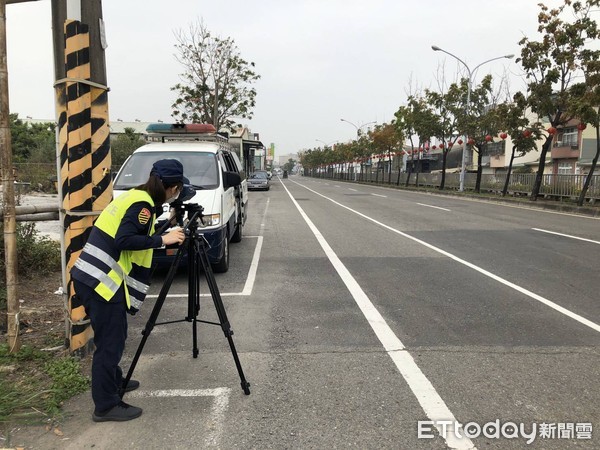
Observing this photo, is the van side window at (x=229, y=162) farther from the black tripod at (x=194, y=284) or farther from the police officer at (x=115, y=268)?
the police officer at (x=115, y=268)

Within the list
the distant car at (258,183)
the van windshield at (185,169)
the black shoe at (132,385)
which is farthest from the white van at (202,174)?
the distant car at (258,183)

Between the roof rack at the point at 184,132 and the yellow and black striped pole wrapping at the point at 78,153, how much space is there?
4.89 m

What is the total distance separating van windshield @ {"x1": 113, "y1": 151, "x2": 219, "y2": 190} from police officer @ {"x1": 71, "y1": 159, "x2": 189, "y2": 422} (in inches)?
157

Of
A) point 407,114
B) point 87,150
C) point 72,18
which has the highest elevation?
point 407,114

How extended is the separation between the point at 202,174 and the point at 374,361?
4.57 m

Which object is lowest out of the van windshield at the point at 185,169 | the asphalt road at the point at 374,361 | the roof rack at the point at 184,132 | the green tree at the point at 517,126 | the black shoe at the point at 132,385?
the black shoe at the point at 132,385

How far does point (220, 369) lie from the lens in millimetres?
3971

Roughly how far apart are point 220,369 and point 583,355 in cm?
316

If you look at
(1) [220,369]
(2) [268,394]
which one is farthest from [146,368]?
(2) [268,394]

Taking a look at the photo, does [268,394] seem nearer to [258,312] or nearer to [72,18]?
[258,312]

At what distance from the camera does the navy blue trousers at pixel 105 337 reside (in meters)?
3.12

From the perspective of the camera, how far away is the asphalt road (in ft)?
9.99

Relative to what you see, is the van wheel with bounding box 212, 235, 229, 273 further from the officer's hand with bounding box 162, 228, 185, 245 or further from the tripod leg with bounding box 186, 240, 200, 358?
the officer's hand with bounding box 162, 228, 185, 245

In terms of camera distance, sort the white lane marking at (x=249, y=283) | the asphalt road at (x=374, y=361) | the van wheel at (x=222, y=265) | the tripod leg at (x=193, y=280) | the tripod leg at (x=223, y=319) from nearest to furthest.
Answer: the asphalt road at (x=374, y=361), the tripod leg at (x=223, y=319), the tripod leg at (x=193, y=280), the white lane marking at (x=249, y=283), the van wheel at (x=222, y=265)
